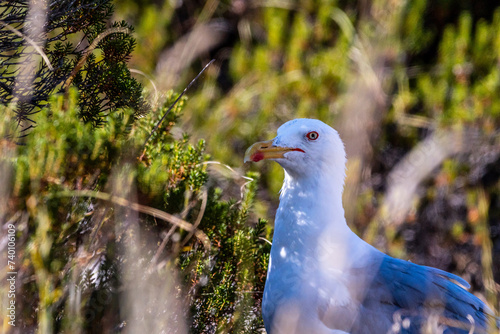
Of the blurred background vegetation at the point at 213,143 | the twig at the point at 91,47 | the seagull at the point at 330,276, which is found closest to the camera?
the seagull at the point at 330,276

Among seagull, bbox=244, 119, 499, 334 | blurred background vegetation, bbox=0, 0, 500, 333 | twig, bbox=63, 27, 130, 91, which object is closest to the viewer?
seagull, bbox=244, 119, 499, 334

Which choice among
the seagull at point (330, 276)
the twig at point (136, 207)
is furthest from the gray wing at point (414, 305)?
the twig at point (136, 207)

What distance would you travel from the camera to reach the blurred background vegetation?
2.27m

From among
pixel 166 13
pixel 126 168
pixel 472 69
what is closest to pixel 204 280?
pixel 126 168

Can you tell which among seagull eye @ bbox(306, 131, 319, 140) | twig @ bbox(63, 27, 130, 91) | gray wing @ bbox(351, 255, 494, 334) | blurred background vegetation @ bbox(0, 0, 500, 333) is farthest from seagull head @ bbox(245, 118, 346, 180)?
twig @ bbox(63, 27, 130, 91)

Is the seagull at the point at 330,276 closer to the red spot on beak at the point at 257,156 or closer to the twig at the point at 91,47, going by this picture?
the red spot on beak at the point at 257,156

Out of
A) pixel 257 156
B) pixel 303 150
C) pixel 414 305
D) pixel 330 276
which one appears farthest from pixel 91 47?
pixel 414 305

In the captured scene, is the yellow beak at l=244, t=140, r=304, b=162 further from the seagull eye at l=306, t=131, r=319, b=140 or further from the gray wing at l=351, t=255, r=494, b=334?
the gray wing at l=351, t=255, r=494, b=334

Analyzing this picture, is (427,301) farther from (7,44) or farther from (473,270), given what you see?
(473,270)

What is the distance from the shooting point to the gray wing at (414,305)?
7.11ft

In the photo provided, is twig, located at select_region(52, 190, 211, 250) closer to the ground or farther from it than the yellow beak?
closer to the ground

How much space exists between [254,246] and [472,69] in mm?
3538

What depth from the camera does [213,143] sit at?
4930mm

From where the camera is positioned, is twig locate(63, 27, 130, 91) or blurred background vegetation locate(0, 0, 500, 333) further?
twig locate(63, 27, 130, 91)
